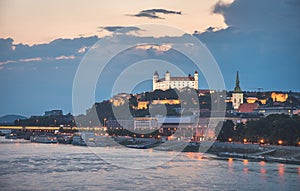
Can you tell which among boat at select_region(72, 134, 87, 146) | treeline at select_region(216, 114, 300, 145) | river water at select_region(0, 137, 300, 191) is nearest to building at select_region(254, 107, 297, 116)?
treeline at select_region(216, 114, 300, 145)

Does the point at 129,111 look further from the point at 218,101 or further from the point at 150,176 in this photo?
the point at 150,176

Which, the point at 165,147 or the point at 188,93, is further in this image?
the point at 188,93

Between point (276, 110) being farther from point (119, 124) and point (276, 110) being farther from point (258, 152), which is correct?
point (258, 152)

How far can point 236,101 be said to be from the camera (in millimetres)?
63312

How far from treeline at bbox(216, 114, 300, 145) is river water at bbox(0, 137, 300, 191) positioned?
5.14 m

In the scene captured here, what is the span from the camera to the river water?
17.2 m

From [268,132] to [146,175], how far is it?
13.4 m

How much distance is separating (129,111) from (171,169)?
148 feet

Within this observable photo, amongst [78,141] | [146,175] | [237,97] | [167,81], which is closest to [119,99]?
[167,81]

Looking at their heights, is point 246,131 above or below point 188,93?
below

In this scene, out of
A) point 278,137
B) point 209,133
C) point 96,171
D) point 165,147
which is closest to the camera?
point 96,171

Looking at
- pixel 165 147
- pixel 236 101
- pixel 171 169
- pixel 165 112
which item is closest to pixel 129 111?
pixel 165 112

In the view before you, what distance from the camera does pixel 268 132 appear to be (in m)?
31.8

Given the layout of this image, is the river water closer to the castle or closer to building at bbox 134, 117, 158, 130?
building at bbox 134, 117, 158, 130
